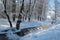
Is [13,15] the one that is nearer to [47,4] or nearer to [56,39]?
[47,4]

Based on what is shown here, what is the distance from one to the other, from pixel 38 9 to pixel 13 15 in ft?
50.2

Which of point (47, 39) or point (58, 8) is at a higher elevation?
point (47, 39)

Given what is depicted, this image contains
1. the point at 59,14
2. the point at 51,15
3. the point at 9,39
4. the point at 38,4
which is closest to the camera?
the point at 9,39

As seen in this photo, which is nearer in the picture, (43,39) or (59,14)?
(43,39)

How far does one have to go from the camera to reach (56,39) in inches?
454

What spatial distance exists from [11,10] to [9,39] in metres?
27.6

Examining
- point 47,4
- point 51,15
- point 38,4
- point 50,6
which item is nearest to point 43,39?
point 38,4

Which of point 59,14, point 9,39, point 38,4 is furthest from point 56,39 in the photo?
point 59,14

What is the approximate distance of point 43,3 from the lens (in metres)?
55.4

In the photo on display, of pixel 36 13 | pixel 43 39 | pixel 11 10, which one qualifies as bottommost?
pixel 36 13

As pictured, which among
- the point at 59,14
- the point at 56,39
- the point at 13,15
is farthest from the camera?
the point at 59,14

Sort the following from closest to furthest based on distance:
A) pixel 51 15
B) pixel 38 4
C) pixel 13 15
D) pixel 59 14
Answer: pixel 13 15
pixel 38 4
pixel 59 14
pixel 51 15

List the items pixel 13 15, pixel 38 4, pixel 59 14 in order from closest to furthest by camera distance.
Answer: pixel 13 15 → pixel 38 4 → pixel 59 14

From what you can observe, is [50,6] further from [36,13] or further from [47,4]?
[36,13]
